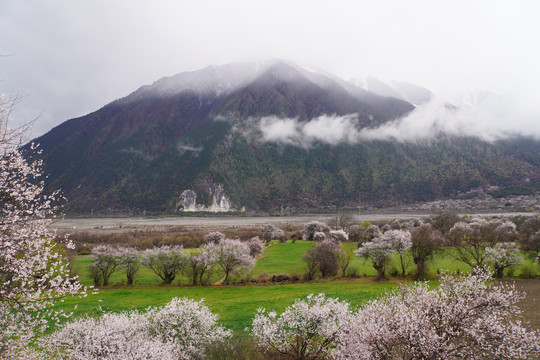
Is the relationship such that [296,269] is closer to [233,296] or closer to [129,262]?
[233,296]

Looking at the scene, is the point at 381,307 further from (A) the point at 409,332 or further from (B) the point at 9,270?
(B) the point at 9,270

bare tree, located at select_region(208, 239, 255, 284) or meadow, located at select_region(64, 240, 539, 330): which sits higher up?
bare tree, located at select_region(208, 239, 255, 284)

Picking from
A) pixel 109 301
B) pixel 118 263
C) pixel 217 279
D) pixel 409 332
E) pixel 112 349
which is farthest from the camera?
pixel 217 279

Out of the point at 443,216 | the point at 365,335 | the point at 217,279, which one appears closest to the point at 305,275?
the point at 217,279

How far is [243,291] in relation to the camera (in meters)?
34.7

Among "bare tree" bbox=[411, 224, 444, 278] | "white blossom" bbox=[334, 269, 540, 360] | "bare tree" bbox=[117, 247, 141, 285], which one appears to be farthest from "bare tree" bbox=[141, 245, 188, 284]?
"white blossom" bbox=[334, 269, 540, 360]

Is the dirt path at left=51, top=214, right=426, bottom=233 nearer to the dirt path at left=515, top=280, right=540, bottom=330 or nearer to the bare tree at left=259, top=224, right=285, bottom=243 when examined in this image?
the bare tree at left=259, top=224, right=285, bottom=243

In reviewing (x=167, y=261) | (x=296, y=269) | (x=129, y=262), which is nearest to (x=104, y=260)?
(x=129, y=262)

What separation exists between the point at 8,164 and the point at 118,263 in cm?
3344

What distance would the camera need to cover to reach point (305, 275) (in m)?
40.3

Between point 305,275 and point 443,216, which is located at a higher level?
point 443,216

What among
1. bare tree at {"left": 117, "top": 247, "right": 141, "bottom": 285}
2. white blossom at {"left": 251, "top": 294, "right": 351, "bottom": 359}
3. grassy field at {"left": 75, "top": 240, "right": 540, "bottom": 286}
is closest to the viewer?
white blossom at {"left": 251, "top": 294, "right": 351, "bottom": 359}

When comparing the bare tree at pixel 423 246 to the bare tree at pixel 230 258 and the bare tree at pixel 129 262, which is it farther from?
the bare tree at pixel 129 262

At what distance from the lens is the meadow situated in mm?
26984
